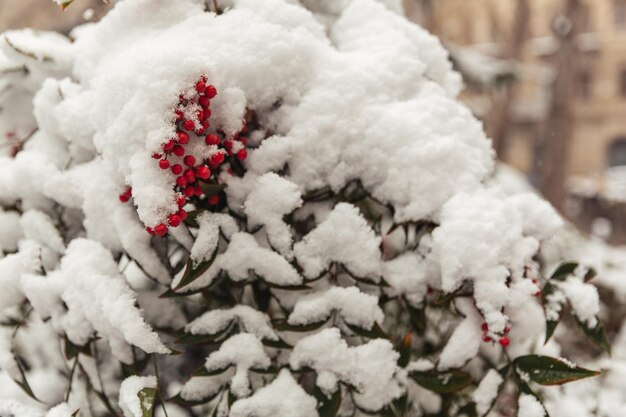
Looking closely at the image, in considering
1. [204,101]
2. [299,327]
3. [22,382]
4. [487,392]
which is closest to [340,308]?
[299,327]

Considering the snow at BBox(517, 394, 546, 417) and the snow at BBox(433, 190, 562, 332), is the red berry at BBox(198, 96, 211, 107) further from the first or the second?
the snow at BBox(517, 394, 546, 417)

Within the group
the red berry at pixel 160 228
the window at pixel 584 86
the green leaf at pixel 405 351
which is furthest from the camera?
the window at pixel 584 86

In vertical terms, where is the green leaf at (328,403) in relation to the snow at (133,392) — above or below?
below

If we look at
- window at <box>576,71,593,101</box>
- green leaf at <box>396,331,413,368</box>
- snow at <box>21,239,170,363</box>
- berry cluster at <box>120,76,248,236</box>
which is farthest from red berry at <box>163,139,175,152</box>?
window at <box>576,71,593,101</box>

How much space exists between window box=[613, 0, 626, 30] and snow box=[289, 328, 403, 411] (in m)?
18.7

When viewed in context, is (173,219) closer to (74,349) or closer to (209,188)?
(209,188)

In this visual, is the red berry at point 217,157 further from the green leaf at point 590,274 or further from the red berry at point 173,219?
the green leaf at point 590,274

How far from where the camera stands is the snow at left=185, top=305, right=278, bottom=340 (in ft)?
2.91

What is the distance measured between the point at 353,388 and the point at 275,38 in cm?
57

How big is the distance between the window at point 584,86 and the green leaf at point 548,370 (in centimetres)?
1894

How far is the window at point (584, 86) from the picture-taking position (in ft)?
57.8

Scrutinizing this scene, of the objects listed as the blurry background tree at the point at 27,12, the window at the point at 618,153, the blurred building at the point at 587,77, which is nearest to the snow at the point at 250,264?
the blurry background tree at the point at 27,12

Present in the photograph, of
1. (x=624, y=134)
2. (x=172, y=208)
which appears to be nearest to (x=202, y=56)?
(x=172, y=208)

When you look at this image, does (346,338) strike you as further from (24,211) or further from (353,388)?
(24,211)
